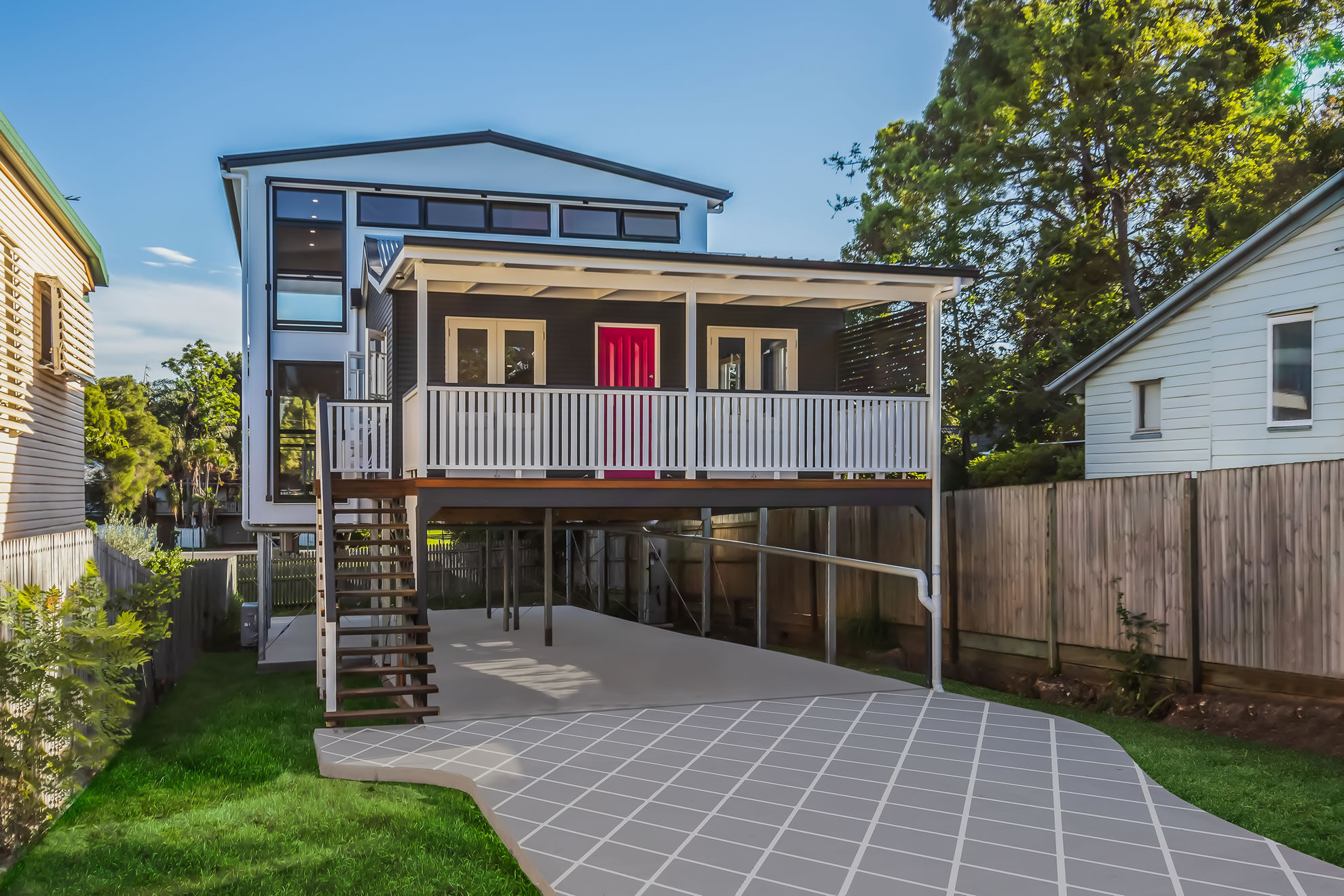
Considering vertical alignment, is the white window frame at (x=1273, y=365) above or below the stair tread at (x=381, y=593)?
above

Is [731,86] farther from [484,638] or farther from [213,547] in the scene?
[213,547]

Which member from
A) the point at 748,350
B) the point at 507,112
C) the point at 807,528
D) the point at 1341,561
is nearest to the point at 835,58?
the point at 507,112

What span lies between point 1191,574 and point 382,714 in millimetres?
6662

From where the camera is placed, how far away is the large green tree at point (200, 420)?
45.7 meters

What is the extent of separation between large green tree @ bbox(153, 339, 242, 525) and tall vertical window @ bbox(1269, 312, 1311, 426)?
43.3 meters

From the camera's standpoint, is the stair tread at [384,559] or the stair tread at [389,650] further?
the stair tread at [384,559]

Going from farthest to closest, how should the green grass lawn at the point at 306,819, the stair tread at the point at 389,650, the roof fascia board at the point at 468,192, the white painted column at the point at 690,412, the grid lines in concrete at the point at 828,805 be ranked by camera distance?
the roof fascia board at the point at 468,192 → the white painted column at the point at 690,412 → the stair tread at the point at 389,650 → the green grass lawn at the point at 306,819 → the grid lines in concrete at the point at 828,805

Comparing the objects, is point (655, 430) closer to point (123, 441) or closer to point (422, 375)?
point (422, 375)

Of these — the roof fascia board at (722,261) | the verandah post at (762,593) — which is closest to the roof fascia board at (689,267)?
the roof fascia board at (722,261)

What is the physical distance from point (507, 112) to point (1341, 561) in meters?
23.0

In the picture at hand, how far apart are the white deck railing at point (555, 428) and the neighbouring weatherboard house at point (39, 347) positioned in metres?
4.09

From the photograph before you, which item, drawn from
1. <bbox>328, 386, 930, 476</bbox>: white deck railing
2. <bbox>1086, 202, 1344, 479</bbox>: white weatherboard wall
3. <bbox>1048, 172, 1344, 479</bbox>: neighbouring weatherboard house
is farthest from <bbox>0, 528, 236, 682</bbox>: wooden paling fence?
<bbox>1086, 202, 1344, 479</bbox>: white weatherboard wall

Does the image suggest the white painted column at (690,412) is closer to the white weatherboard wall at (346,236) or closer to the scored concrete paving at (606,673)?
the scored concrete paving at (606,673)

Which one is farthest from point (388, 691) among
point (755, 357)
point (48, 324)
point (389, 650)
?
point (755, 357)
